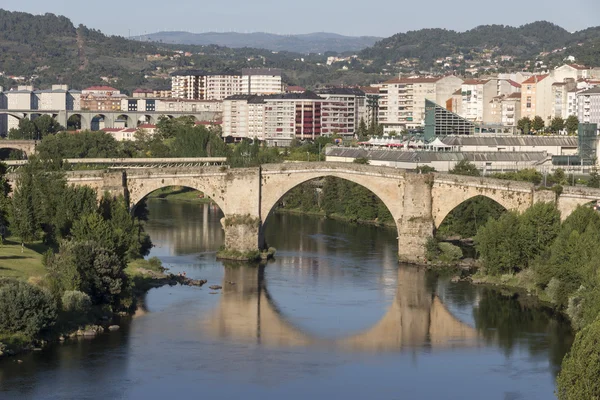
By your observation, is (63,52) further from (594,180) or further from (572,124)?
(594,180)

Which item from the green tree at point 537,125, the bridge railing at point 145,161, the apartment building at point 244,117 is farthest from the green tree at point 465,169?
the apartment building at point 244,117

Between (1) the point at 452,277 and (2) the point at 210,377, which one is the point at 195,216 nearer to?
(1) the point at 452,277

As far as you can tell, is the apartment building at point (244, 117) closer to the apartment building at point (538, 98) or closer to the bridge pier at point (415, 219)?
the apartment building at point (538, 98)

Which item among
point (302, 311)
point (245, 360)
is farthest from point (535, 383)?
point (302, 311)

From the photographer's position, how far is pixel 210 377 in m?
26.0

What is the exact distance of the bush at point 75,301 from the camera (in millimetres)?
29141

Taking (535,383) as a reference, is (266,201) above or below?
above

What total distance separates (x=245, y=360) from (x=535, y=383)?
6.18m

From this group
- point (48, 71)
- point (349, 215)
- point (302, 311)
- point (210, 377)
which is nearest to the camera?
point (210, 377)

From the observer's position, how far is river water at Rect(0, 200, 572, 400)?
83.7 ft

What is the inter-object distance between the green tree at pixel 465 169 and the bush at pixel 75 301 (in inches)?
902

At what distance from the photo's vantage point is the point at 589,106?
68.0 meters

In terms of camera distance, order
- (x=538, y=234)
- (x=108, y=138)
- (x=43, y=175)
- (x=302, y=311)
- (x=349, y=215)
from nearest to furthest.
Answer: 1. (x=302, y=311)
2. (x=538, y=234)
3. (x=43, y=175)
4. (x=349, y=215)
5. (x=108, y=138)

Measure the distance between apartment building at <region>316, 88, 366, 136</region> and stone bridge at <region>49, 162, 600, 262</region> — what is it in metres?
40.3
